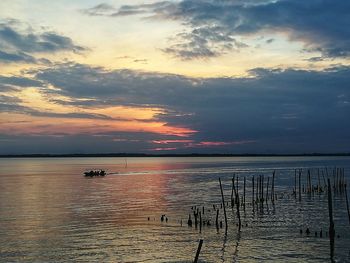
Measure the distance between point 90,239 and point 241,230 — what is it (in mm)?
12244

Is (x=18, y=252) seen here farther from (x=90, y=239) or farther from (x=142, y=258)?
(x=142, y=258)

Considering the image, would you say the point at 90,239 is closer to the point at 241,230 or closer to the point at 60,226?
the point at 60,226

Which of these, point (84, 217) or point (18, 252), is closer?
point (18, 252)

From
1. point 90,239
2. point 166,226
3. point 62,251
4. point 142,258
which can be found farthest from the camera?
point 166,226

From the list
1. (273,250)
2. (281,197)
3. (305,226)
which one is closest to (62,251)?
(273,250)

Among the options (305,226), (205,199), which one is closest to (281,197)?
(205,199)

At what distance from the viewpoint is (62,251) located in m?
29.5

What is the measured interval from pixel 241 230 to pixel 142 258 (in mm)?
11606

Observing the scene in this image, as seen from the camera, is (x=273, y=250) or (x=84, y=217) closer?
(x=273, y=250)

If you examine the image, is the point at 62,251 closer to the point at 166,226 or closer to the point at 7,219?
the point at 166,226

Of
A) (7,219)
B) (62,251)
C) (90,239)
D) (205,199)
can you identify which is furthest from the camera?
(205,199)

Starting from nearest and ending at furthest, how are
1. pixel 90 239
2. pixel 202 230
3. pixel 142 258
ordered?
pixel 142 258 < pixel 90 239 < pixel 202 230

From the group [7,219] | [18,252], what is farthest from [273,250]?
[7,219]

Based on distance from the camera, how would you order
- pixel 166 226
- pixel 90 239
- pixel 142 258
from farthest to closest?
pixel 166 226
pixel 90 239
pixel 142 258
